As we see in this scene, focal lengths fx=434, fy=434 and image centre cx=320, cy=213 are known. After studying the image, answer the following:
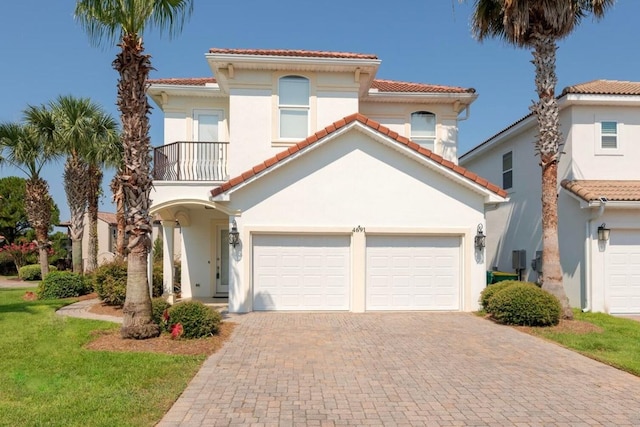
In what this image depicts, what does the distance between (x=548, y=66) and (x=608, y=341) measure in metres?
7.69

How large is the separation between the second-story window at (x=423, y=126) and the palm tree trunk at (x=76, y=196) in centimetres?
1492

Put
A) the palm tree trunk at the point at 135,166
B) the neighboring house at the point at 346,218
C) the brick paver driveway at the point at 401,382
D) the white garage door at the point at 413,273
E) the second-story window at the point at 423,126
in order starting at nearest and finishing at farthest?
1. the brick paver driveway at the point at 401,382
2. the palm tree trunk at the point at 135,166
3. the neighboring house at the point at 346,218
4. the white garage door at the point at 413,273
5. the second-story window at the point at 423,126

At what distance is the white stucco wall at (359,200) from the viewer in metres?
13.2

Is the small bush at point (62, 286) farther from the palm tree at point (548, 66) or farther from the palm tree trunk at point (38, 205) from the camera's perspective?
the palm tree at point (548, 66)

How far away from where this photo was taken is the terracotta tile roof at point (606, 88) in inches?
574

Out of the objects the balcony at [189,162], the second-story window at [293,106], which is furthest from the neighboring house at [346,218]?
the second-story window at [293,106]

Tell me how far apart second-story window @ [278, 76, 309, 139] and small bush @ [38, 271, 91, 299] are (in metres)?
10.0

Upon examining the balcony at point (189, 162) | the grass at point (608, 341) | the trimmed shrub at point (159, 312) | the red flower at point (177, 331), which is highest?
the balcony at point (189, 162)

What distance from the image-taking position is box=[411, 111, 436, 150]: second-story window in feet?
56.4

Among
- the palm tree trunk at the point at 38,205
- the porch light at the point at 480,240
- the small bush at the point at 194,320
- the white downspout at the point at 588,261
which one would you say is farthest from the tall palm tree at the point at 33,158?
the white downspout at the point at 588,261

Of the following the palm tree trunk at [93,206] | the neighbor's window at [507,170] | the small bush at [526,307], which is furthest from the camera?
the palm tree trunk at [93,206]

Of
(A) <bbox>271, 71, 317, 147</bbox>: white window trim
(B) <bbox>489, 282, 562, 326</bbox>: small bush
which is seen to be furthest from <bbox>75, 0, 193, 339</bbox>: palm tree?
(B) <bbox>489, 282, 562, 326</bbox>: small bush

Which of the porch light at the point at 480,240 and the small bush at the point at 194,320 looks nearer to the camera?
the small bush at the point at 194,320

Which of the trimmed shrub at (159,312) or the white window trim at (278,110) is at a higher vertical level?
the white window trim at (278,110)
